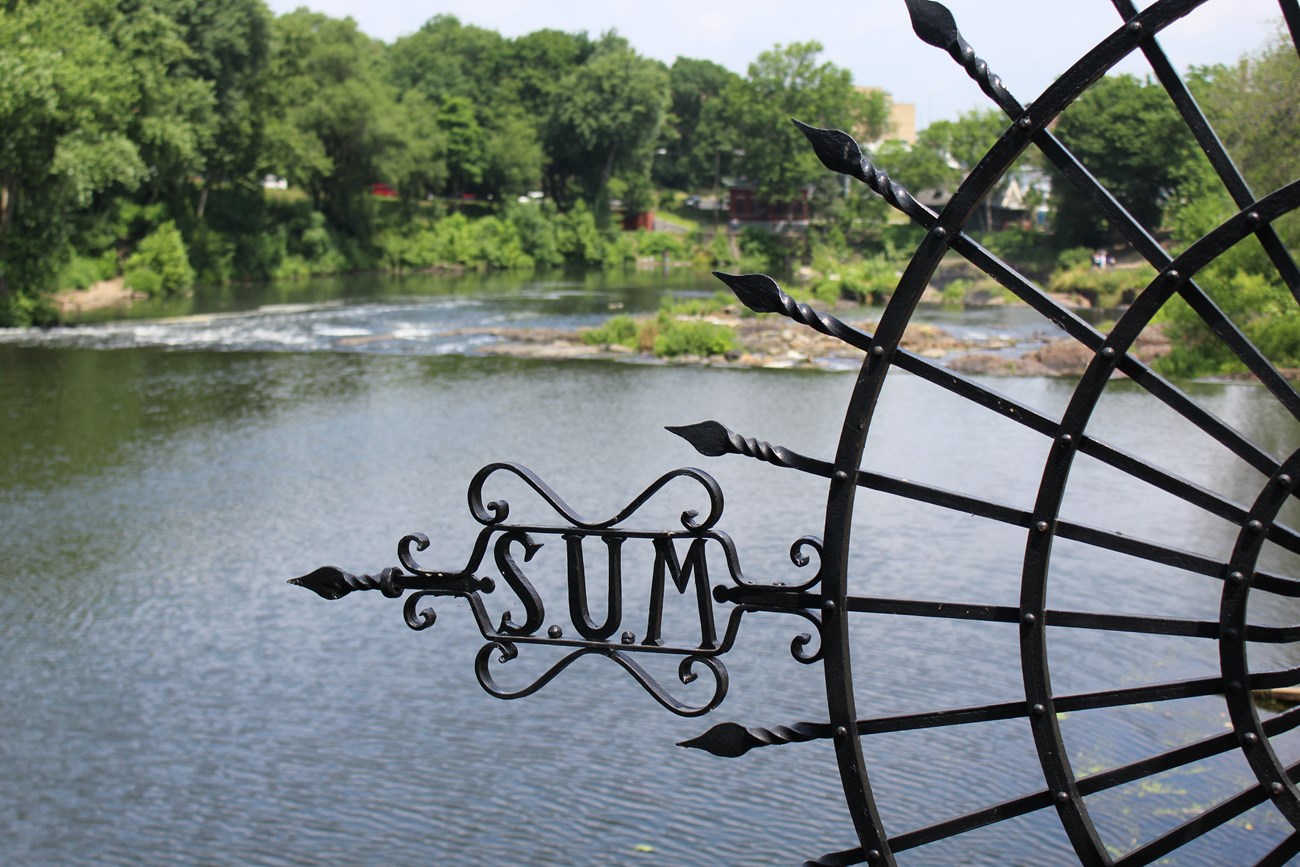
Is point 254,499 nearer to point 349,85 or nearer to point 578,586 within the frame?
point 578,586

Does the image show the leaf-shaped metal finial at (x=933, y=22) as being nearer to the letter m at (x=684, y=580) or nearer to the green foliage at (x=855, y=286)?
the letter m at (x=684, y=580)

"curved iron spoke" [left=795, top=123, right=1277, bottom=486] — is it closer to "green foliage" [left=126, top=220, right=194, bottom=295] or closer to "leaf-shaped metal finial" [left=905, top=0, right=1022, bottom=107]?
"leaf-shaped metal finial" [left=905, top=0, right=1022, bottom=107]

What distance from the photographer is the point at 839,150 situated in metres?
3.22

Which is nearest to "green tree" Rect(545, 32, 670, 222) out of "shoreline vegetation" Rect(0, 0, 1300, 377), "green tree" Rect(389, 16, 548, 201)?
"shoreline vegetation" Rect(0, 0, 1300, 377)

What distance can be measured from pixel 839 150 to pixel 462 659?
28.8ft

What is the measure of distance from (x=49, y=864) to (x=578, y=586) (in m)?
5.79

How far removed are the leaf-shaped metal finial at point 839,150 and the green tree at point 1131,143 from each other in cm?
4482

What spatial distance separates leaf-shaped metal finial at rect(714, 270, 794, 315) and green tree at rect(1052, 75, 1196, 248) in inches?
Answer: 1766

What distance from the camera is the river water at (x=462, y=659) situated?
28.1ft

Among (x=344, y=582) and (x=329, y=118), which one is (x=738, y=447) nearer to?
(x=344, y=582)

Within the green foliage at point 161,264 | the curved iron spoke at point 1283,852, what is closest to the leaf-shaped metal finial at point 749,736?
the curved iron spoke at point 1283,852

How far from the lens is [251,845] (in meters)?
8.30

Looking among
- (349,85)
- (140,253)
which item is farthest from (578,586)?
(349,85)

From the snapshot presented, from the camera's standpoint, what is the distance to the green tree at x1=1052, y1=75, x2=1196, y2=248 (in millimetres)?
46375
